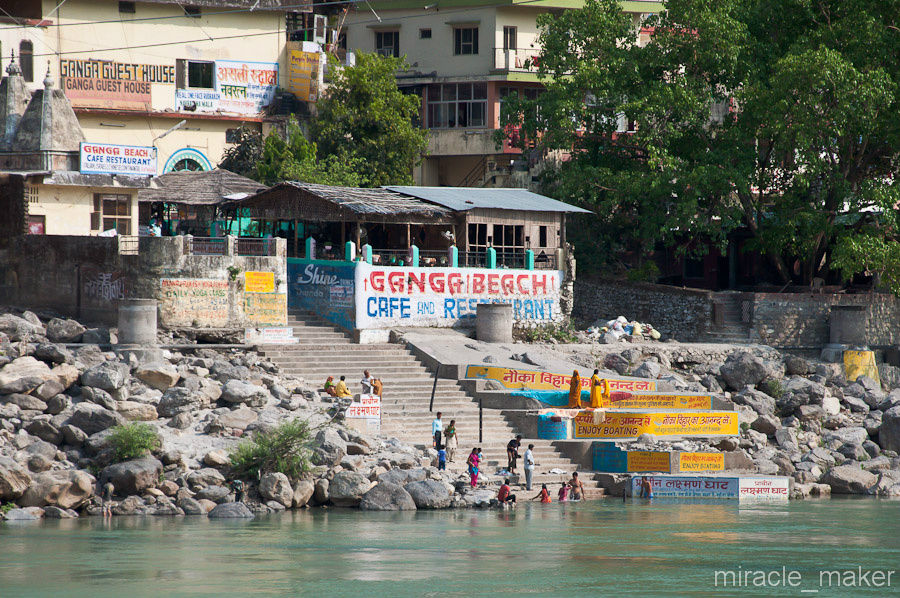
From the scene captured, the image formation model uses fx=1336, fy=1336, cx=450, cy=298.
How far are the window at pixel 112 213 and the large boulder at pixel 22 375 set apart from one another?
8260 mm

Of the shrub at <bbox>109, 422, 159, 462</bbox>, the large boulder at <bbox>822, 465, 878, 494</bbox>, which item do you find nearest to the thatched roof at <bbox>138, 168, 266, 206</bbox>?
the shrub at <bbox>109, 422, 159, 462</bbox>

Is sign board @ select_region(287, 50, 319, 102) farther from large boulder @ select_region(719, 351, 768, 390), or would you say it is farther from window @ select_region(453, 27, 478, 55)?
large boulder @ select_region(719, 351, 768, 390)

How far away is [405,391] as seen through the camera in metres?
32.2

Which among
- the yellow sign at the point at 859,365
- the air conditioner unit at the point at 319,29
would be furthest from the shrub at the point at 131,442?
the air conditioner unit at the point at 319,29

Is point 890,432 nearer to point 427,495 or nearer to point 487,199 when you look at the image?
point 487,199

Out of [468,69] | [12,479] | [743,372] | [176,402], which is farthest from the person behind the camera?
[468,69]

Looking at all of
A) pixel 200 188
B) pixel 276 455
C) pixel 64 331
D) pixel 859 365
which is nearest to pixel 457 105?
pixel 200 188

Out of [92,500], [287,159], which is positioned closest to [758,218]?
[287,159]

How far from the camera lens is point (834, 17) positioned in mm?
42062

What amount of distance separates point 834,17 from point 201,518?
2701 cm

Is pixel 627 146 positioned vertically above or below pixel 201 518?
above

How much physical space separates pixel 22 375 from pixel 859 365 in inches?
1009

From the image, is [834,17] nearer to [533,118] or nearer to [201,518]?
[533,118]

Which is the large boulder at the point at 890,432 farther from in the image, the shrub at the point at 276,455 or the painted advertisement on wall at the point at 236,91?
the painted advertisement on wall at the point at 236,91
